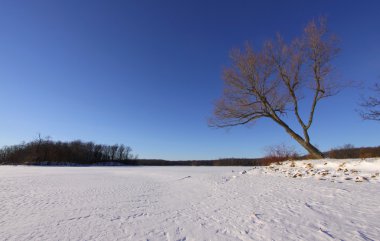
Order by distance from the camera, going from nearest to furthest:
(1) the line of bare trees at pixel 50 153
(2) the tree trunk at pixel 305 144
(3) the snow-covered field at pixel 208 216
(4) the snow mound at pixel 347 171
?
(3) the snow-covered field at pixel 208 216 → (4) the snow mound at pixel 347 171 → (2) the tree trunk at pixel 305 144 → (1) the line of bare trees at pixel 50 153

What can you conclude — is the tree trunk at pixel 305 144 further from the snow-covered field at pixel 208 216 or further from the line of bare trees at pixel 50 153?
the line of bare trees at pixel 50 153

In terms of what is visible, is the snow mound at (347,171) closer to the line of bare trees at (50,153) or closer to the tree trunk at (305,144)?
the tree trunk at (305,144)

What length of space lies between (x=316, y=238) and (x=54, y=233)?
438cm

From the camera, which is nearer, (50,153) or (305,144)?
(305,144)

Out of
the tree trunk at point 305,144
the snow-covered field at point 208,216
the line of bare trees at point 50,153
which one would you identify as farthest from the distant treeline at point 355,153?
the line of bare trees at point 50,153

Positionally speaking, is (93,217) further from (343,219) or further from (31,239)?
(343,219)

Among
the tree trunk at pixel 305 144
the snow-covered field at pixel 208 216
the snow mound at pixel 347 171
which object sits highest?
the tree trunk at pixel 305 144

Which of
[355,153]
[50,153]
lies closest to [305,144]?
[355,153]

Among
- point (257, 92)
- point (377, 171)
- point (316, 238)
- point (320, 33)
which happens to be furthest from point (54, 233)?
point (320, 33)

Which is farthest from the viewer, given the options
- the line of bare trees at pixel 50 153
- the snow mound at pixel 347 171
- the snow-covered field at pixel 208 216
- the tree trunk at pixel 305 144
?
the line of bare trees at pixel 50 153

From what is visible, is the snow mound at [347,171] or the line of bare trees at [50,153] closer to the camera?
the snow mound at [347,171]

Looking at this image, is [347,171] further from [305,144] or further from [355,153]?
[355,153]

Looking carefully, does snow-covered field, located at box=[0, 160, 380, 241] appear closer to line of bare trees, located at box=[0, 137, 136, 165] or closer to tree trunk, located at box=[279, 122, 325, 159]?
tree trunk, located at box=[279, 122, 325, 159]

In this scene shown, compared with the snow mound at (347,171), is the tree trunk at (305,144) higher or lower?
higher
